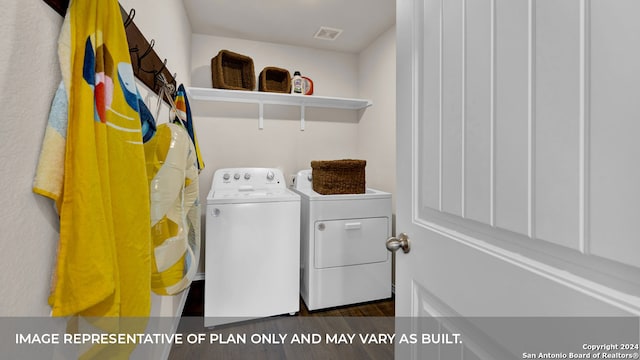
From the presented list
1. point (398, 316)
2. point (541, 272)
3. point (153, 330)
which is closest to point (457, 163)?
point (541, 272)

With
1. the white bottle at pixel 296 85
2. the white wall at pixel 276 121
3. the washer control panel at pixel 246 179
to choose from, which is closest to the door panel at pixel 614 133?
the washer control panel at pixel 246 179

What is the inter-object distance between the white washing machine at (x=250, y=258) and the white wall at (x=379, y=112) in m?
0.97

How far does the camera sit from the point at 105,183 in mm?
604

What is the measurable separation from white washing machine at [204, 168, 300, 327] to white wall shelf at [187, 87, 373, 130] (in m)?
0.95

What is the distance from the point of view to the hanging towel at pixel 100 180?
1.81ft

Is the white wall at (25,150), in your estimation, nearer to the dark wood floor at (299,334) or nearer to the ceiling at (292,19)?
the dark wood floor at (299,334)

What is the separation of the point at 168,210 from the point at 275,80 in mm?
1969

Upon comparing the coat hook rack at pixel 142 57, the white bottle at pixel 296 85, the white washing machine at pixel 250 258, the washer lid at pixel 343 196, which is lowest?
the white washing machine at pixel 250 258

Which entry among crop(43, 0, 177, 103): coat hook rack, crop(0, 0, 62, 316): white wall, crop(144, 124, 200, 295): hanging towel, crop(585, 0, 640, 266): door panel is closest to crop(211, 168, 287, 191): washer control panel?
crop(43, 0, 177, 103): coat hook rack

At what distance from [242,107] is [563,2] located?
2.50 m

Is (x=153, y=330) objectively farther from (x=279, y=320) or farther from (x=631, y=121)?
(x=631, y=121)

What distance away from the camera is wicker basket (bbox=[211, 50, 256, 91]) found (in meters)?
2.35

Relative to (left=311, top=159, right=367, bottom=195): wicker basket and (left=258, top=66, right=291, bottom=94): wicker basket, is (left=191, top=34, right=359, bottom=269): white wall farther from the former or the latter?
(left=311, top=159, right=367, bottom=195): wicker basket

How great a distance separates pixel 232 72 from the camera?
249cm
